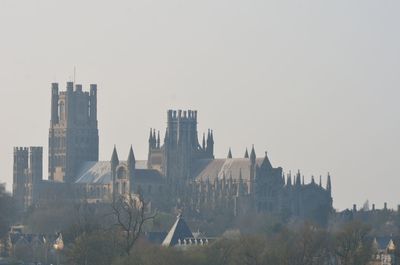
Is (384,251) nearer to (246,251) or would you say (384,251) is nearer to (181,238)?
(181,238)

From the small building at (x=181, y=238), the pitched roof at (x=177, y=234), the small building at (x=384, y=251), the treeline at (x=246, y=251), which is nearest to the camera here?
the treeline at (x=246, y=251)

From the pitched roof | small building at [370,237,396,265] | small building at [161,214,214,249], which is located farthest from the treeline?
the pitched roof

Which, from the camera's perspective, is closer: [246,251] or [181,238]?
[246,251]

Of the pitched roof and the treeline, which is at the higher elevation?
the pitched roof

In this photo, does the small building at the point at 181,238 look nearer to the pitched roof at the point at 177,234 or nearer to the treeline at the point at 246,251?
the pitched roof at the point at 177,234

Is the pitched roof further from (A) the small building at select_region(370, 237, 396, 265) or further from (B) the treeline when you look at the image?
(B) the treeline

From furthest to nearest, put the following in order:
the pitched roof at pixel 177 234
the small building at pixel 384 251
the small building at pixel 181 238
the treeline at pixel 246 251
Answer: the pitched roof at pixel 177 234, the small building at pixel 181 238, the small building at pixel 384 251, the treeline at pixel 246 251

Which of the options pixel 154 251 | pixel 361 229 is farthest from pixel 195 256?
pixel 361 229

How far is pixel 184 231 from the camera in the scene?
175625 mm

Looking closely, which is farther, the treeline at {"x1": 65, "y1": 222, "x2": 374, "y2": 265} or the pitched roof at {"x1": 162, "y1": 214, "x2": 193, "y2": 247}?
the pitched roof at {"x1": 162, "y1": 214, "x2": 193, "y2": 247}

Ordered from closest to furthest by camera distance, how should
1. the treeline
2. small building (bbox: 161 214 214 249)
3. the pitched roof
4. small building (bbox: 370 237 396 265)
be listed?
1. the treeline
2. small building (bbox: 370 237 396 265)
3. small building (bbox: 161 214 214 249)
4. the pitched roof

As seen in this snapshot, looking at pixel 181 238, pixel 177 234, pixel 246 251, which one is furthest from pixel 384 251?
pixel 246 251

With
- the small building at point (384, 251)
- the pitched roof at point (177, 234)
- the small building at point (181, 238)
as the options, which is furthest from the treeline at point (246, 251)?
the pitched roof at point (177, 234)

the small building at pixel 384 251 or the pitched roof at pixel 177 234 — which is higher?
the pitched roof at pixel 177 234
